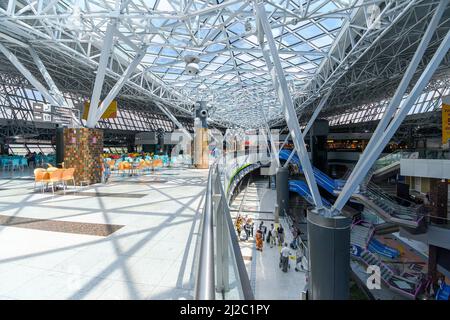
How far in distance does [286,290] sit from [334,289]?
6.32 m

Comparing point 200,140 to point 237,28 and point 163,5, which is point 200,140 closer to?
point 237,28

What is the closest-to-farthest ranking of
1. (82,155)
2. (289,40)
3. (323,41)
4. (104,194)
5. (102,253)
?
(102,253) < (104,194) < (82,155) < (323,41) < (289,40)

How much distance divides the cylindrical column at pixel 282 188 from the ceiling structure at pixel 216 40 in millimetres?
7192

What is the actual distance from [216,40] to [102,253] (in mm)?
12735

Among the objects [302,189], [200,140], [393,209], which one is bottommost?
[302,189]

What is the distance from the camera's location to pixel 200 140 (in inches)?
838

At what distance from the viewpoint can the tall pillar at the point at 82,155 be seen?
10938 millimetres

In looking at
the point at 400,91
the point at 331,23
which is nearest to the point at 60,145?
the point at 400,91

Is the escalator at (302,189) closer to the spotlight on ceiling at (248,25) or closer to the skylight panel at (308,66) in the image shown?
the skylight panel at (308,66)

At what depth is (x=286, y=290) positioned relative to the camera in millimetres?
9750

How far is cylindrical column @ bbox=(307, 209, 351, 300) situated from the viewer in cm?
426

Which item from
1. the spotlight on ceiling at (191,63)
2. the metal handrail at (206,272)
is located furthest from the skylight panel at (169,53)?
the metal handrail at (206,272)

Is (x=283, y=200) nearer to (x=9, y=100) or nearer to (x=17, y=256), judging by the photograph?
(x=17, y=256)

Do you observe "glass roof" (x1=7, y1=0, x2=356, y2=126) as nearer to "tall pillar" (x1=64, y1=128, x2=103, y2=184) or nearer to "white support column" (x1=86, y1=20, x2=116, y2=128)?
"white support column" (x1=86, y1=20, x2=116, y2=128)
